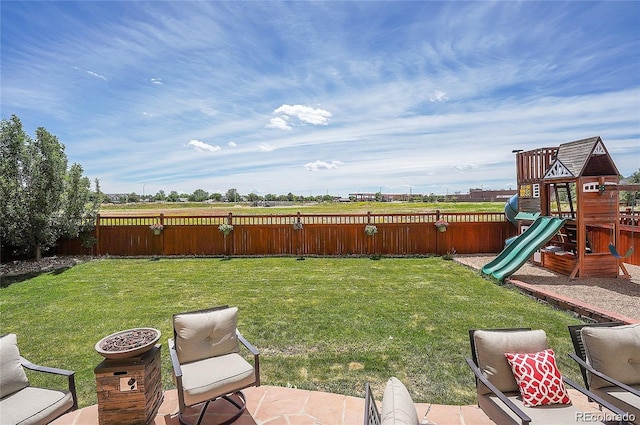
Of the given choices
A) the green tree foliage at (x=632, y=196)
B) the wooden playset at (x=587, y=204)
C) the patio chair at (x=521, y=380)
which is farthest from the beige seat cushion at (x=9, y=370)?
the green tree foliage at (x=632, y=196)

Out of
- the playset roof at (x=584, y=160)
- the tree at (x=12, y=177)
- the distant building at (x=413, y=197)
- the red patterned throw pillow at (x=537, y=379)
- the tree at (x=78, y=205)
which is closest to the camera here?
the red patterned throw pillow at (x=537, y=379)

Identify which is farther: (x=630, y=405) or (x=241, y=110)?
(x=241, y=110)

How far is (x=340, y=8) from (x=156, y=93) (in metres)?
6.62

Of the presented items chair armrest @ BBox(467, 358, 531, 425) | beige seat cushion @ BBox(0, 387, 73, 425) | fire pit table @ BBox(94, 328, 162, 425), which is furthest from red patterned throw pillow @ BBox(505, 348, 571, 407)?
beige seat cushion @ BBox(0, 387, 73, 425)

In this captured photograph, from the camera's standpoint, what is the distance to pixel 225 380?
9.40 ft

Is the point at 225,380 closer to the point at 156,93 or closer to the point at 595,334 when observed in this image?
the point at 595,334

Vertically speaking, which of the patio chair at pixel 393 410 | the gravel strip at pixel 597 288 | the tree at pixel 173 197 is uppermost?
the tree at pixel 173 197

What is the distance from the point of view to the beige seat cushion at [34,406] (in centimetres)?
245

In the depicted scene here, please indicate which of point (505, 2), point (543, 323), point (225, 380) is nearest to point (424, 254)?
point (543, 323)

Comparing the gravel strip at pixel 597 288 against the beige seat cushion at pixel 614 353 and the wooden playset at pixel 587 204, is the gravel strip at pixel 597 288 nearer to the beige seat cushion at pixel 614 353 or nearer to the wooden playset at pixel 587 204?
the wooden playset at pixel 587 204

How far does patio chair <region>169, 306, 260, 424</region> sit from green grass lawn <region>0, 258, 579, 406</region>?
0.58 meters

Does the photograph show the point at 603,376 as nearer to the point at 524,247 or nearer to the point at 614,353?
the point at 614,353

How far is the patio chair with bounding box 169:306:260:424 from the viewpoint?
2771 millimetres

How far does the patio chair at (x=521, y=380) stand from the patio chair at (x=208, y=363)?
200 centimetres
